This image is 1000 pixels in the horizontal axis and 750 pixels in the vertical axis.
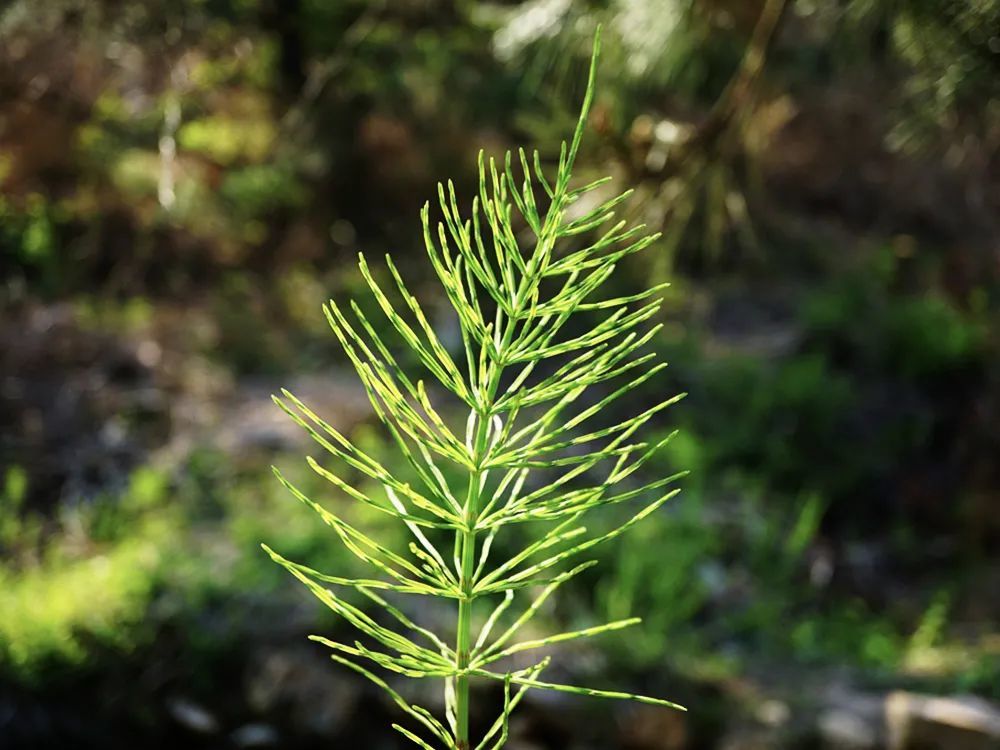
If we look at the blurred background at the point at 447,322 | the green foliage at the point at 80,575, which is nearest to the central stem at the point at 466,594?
the blurred background at the point at 447,322

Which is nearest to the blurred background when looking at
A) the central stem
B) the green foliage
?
the green foliage

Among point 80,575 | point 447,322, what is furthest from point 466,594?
point 447,322

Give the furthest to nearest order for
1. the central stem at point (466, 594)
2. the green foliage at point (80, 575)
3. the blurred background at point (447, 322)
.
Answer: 1. the green foliage at point (80, 575)
2. the blurred background at point (447, 322)
3. the central stem at point (466, 594)

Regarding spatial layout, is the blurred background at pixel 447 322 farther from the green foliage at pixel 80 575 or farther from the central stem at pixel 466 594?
the central stem at pixel 466 594

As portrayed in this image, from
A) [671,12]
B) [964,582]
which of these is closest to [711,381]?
[964,582]

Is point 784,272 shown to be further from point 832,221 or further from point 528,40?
point 528,40

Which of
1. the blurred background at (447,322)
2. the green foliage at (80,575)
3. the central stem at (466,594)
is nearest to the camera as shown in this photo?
the central stem at (466,594)

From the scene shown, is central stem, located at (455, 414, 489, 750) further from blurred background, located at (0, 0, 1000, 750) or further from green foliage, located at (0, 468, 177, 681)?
green foliage, located at (0, 468, 177, 681)

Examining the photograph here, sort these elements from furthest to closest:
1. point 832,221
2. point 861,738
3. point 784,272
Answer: point 832,221 → point 784,272 → point 861,738

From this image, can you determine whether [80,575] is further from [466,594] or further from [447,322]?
[466,594]
